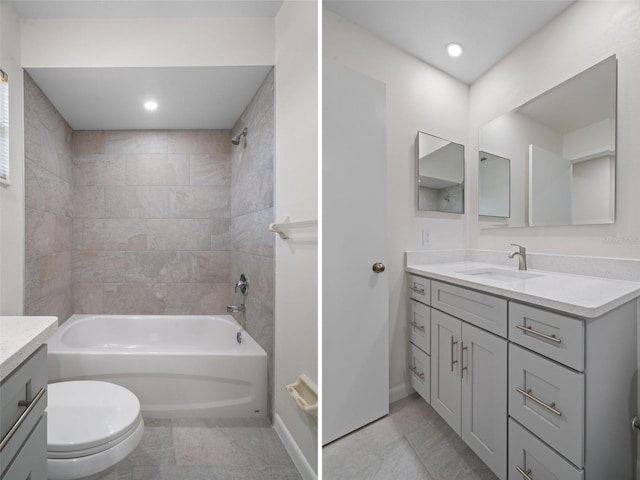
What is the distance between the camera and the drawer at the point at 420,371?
2.54 ft

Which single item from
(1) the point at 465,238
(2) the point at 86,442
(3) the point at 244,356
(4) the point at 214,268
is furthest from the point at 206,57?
(1) the point at 465,238

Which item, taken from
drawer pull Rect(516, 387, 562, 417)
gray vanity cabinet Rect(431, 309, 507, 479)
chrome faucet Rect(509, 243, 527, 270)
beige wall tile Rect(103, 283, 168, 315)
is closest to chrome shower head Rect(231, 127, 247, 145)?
beige wall tile Rect(103, 283, 168, 315)

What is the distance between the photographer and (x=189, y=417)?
560 millimetres

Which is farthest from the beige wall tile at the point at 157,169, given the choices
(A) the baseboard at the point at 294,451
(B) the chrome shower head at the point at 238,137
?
(A) the baseboard at the point at 294,451

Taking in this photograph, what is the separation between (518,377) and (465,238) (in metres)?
0.46

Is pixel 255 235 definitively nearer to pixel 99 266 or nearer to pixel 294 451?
pixel 99 266

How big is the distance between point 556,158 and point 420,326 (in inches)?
28.7

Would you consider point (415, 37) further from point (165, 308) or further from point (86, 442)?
point (86, 442)

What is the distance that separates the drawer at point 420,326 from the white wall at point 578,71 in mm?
384

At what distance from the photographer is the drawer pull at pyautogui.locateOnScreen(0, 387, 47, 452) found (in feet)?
1.34

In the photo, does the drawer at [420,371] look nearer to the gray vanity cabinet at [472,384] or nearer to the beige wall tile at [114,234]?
the gray vanity cabinet at [472,384]

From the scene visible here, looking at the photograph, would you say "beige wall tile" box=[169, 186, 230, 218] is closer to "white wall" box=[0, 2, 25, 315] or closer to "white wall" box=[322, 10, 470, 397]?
"white wall" box=[0, 2, 25, 315]

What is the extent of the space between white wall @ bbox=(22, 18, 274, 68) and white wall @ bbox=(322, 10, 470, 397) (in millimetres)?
196

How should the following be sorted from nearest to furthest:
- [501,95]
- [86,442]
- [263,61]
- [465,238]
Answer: [86,442]
[263,61]
[501,95]
[465,238]
